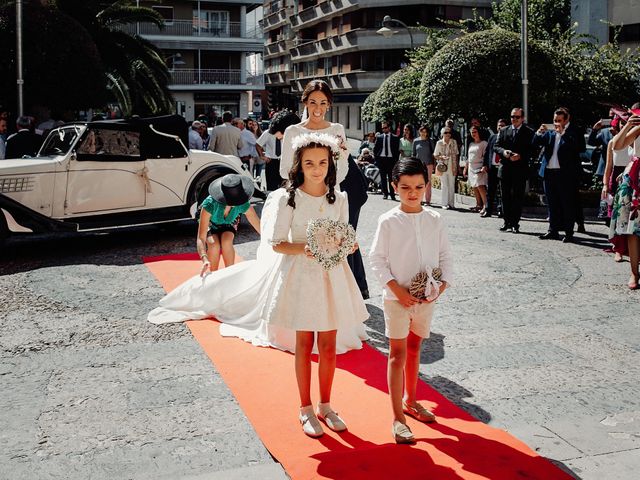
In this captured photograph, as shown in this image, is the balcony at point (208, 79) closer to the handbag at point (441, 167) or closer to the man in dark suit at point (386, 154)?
the man in dark suit at point (386, 154)

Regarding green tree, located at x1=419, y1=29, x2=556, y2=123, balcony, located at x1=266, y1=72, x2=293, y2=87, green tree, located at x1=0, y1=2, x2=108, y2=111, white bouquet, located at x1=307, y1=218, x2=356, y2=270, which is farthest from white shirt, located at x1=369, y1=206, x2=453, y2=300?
balcony, located at x1=266, y1=72, x2=293, y2=87

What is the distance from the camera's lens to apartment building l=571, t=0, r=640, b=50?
27.5 metres

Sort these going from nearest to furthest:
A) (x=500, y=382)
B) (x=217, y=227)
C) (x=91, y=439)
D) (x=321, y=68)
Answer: (x=91, y=439) < (x=500, y=382) < (x=217, y=227) < (x=321, y=68)

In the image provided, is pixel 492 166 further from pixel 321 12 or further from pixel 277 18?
pixel 277 18

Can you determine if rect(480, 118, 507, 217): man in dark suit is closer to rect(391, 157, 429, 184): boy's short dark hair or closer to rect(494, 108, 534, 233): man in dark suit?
rect(494, 108, 534, 233): man in dark suit

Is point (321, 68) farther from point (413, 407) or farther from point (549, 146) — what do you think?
point (413, 407)

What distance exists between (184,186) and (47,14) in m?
10.8

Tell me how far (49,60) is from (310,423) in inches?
697

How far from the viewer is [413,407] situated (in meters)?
4.58

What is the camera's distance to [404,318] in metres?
4.27

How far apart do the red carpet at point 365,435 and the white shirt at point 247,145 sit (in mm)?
11260

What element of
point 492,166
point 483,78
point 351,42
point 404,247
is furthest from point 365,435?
Result: point 351,42

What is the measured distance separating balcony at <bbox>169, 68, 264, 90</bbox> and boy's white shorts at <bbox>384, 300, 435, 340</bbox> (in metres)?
46.7

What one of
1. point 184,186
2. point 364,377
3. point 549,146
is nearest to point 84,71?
point 184,186
